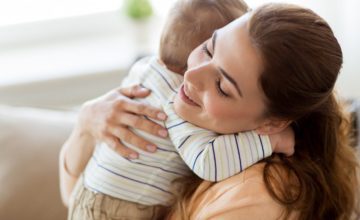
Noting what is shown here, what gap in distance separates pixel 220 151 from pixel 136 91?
0.91 feet

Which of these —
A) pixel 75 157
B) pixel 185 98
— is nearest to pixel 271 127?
pixel 185 98

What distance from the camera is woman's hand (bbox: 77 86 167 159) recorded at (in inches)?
43.4

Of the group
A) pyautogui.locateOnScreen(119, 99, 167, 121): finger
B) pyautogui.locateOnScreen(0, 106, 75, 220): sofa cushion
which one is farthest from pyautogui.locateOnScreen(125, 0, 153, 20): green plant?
pyautogui.locateOnScreen(119, 99, 167, 121): finger

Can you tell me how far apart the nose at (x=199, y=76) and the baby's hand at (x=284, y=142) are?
0.59 feet

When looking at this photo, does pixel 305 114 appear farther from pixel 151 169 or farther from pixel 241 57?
pixel 151 169

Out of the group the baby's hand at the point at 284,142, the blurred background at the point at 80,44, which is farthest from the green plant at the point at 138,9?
the baby's hand at the point at 284,142

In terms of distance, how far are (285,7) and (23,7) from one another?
1.47 meters

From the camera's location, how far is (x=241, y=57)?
90 cm

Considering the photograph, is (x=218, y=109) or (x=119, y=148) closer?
(x=218, y=109)

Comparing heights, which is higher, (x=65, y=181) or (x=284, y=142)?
(x=284, y=142)

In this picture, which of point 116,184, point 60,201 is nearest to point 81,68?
point 60,201

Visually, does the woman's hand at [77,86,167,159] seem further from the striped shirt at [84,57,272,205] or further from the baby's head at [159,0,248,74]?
the baby's head at [159,0,248,74]

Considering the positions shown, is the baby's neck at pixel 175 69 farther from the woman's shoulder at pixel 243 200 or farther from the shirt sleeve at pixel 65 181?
the shirt sleeve at pixel 65 181

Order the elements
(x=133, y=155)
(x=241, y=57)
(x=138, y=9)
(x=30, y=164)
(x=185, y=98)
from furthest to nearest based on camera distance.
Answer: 1. (x=138, y=9)
2. (x=30, y=164)
3. (x=133, y=155)
4. (x=185, y=98)
5. (x=241, y=57)
